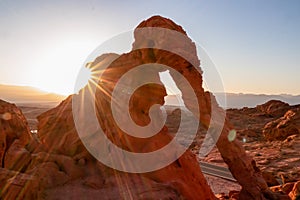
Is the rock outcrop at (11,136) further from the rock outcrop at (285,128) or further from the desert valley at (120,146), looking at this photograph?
the rock outcrop at (285,128)

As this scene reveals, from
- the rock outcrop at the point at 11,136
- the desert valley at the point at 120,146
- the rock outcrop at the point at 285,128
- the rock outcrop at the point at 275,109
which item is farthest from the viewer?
the rock outcrop at the point at 275,109

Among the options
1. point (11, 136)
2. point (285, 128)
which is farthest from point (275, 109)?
point (11, 136)

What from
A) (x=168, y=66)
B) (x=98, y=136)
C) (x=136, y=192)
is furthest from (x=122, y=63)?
(x=136, y=192)

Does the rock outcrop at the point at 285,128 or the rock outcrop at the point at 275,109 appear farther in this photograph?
the rock outcrop at the point at 275,109

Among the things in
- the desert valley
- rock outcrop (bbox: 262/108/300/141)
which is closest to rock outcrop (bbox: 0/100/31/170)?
the desert valley

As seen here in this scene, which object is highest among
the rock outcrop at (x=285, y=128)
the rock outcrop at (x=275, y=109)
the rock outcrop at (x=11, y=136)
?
the rock outcrop at (x=11, y=136)

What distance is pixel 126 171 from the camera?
10.6 metres

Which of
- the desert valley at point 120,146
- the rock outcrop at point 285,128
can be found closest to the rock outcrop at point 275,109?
the rock outcrop at point 285,128

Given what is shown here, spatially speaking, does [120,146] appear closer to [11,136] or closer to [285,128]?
[11,136]

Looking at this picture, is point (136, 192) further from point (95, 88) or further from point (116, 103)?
point (95, 88)

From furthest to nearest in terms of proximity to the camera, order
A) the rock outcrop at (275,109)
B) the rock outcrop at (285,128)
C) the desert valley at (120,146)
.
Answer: the rock outcrop at (275,109) → the rock outcrop at (285,128) → the desert valley at (120,146)

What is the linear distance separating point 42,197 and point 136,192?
2.98 metres

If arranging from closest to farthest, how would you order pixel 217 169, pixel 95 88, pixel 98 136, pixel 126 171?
1. pixel 126 171
2. pixel 98 136
3. pixel 95 88
4. pixel 217 169

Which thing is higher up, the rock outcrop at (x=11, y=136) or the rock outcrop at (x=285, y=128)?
the rock outcrop at (x=11, y=136)
